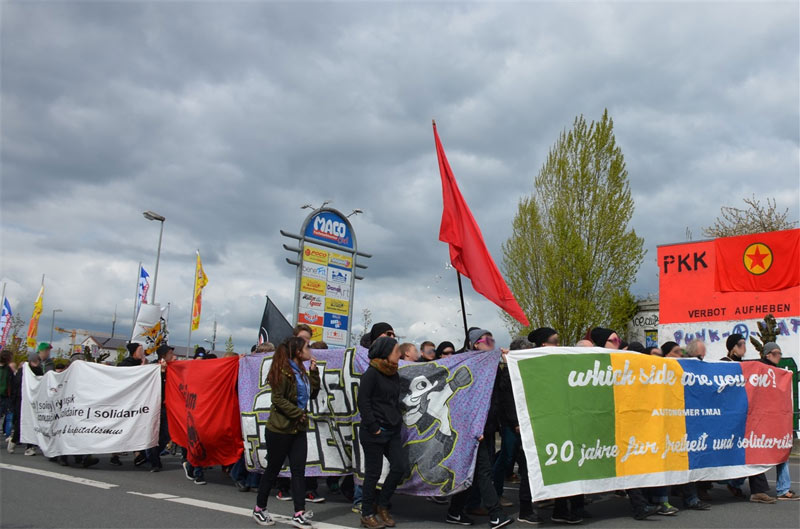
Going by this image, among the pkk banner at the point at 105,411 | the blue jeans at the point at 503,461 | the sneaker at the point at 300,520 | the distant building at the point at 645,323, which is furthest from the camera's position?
the distant building at the point at 645,323

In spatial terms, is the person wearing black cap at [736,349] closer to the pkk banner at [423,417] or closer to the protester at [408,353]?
the pkk banner at [423,417]

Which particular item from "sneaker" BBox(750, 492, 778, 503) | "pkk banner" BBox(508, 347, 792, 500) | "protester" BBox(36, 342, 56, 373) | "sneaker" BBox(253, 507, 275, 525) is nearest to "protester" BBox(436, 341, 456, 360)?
"pkk banner" BBox(508, 347, 792, 500)

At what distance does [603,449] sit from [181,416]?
21.1 feet

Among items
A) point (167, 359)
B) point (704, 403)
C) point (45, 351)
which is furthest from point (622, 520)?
point (45, 351)

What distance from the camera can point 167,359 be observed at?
10.8 metres

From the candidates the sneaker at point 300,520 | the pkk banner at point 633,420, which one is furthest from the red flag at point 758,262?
the sneaker at point 300,520

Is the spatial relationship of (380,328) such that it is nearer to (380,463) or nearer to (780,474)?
(380,463)

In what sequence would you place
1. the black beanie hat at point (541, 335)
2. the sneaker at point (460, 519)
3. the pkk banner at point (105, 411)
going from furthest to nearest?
1. the pkk banner at point (105, 411)
2. the black beanie hat at point (541, 335)
3. the sneaker at point (460, 519)

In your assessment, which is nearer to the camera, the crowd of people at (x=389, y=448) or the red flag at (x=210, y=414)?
the crowd of people at (x=389, y=448)

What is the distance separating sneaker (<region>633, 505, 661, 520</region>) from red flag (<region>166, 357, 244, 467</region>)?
17.0 ft

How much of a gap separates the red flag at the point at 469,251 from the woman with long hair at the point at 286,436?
2.70m

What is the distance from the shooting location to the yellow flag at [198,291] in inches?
1072

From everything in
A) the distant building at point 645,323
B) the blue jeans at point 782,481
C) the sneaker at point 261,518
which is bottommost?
the sneaker at point 261,518

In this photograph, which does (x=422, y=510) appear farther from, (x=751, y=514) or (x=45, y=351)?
(x=45, y=351)
